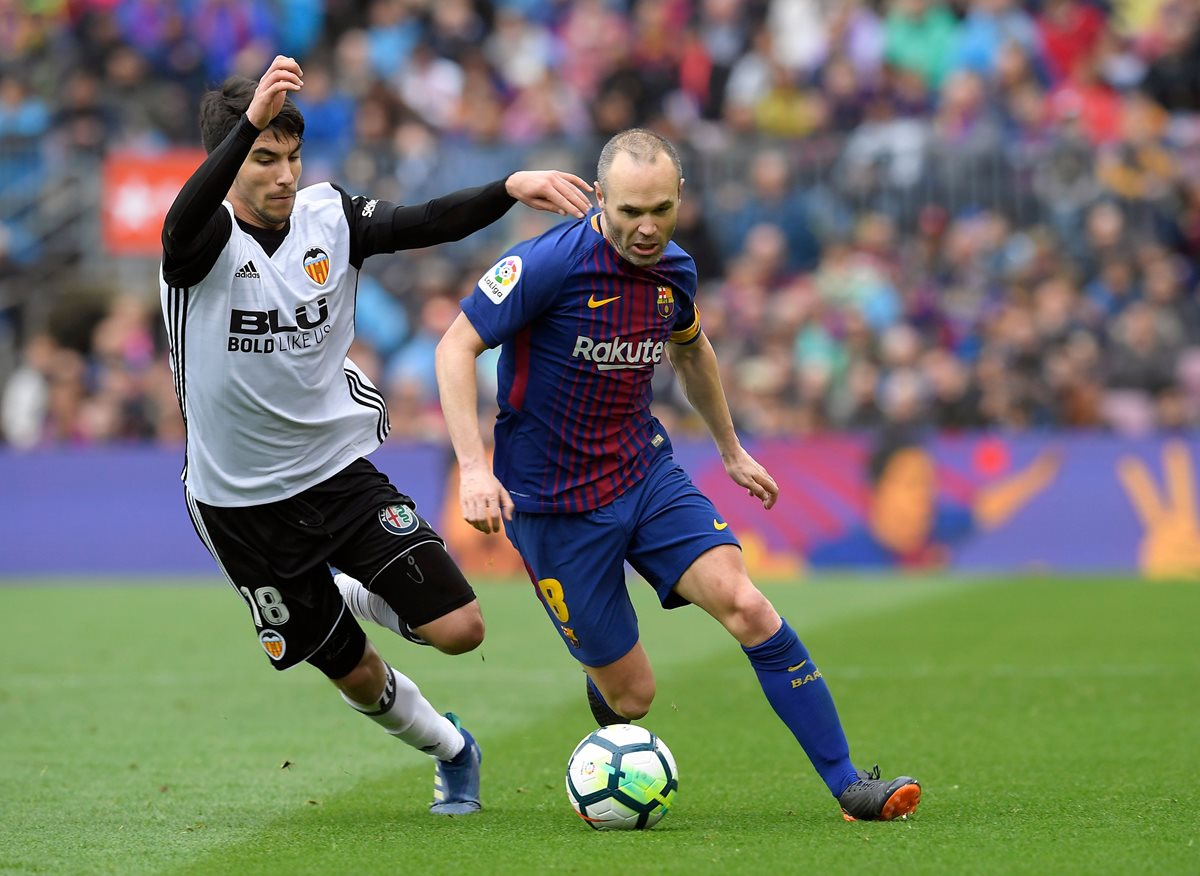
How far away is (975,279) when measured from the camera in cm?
1831

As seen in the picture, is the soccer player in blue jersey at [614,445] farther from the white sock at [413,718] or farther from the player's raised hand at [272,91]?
the player's raised hand at [272,91]

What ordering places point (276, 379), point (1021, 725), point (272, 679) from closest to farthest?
point (276, 379) < point (1021, 725) < point (272, 679)

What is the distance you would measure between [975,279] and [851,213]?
178cm

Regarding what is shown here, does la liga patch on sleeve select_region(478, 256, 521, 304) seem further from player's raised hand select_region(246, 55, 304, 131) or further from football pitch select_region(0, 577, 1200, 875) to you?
football pitch select_region(0, 577, 1200, 875)

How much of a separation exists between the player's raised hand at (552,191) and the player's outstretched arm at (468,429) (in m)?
0.49

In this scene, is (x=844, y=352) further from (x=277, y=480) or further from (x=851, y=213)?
(x=277, y=480)

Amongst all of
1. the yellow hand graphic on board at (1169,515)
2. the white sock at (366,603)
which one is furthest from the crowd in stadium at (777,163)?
the white sock at (366,603)

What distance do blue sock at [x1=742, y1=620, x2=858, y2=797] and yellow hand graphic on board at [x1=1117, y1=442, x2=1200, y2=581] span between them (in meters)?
10.4

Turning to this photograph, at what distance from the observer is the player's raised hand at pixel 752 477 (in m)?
6.63

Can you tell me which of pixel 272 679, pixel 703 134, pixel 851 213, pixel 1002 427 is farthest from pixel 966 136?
pixel 272 679

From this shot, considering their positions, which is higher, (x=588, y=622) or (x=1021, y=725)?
(x=588, y=622)

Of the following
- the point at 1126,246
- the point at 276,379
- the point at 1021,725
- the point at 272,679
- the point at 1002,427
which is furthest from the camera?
the point at 1126,246

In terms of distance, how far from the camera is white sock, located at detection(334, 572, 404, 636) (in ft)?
21.6

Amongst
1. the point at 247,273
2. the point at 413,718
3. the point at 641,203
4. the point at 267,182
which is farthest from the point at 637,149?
the point at 413,718
